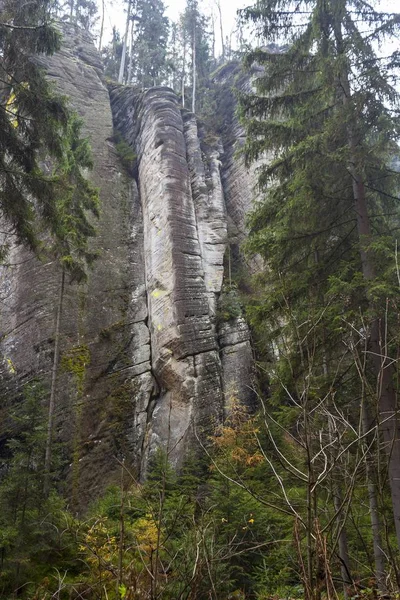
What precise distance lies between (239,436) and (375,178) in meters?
7.10

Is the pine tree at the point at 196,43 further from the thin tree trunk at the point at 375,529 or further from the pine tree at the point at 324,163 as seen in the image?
the thin tree trunk at the point at 375,529

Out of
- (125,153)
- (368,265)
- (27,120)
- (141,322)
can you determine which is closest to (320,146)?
(368,265)

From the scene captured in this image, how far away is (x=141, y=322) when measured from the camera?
1600cm

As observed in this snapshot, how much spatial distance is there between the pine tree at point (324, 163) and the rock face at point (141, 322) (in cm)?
563

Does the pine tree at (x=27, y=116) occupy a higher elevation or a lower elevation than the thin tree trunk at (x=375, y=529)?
higher

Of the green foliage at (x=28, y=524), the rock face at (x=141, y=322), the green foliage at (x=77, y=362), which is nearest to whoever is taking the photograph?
the green foliage at (x=28, y=524)

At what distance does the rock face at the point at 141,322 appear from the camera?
13133mm

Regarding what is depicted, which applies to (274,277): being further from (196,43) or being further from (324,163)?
(196,43)

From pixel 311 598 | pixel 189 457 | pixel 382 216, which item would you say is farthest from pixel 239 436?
pixel 311 598

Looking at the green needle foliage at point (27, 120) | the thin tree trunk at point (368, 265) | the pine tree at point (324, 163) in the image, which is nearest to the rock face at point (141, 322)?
the pine tree at point (324, 163)

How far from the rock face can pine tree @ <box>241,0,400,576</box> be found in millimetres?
5625

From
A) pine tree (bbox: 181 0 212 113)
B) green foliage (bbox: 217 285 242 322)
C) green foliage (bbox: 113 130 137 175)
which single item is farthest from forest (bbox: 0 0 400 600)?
pine tree (bbox: 181 0 212 113)

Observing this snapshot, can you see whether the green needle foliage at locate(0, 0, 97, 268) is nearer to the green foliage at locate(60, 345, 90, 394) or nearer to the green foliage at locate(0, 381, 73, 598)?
the green foliage at locate(0, 381, 73, 598)

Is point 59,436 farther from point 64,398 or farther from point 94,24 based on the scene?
point 94,24
